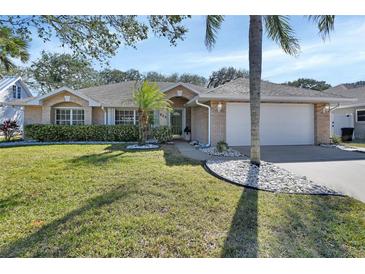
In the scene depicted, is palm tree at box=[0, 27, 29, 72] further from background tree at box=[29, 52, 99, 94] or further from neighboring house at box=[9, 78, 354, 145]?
background tree at box=[29, 52, 99, 94]

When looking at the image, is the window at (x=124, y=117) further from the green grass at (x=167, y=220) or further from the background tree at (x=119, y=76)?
the background tree at (x=119, y=76)

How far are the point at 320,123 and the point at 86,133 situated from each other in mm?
15581

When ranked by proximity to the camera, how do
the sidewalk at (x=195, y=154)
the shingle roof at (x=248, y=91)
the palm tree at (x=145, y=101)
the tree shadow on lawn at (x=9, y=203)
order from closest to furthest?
the tree shadow on lawn at (x=9, y=203)
the sidewalk at (x=195, y=154)
the shingle roof at (x=248, y=91)
the palm tree at (x=145, y=101)

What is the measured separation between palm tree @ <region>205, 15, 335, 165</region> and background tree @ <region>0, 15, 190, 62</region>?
176 cm

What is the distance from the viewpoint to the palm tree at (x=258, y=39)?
759 cm

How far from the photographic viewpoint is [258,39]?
25.6ft

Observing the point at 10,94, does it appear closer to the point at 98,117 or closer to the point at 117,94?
the point at 117,94

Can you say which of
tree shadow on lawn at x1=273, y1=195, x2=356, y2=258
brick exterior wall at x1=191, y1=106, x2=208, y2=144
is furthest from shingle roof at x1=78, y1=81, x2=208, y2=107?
tree shadow on lawn at x1=273, y1=195, x2=356, y2=258

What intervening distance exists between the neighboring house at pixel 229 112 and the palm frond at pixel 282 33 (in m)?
3.76

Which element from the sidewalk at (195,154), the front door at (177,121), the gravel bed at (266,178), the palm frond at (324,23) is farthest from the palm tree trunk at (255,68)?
the front door at (177,121)

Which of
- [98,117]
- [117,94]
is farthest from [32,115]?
[117,94]

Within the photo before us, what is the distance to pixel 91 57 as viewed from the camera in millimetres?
8906
